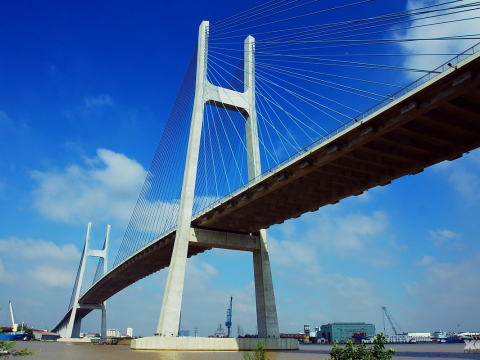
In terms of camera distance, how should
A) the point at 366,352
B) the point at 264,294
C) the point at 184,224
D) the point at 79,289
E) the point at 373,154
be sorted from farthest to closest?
the point at 79,289, the point at 264,294, the point at 184,224, the point at 373,154, the point at 366,352

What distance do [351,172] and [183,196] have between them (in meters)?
14.0

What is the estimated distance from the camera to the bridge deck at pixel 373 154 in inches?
727

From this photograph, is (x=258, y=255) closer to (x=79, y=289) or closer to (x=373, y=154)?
(x=373, y=154)

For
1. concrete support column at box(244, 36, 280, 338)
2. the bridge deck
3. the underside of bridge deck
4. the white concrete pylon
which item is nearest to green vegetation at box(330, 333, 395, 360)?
the bridge deck

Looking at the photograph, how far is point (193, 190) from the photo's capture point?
3534 cm

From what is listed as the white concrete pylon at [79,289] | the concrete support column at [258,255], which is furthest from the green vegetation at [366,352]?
the white concrete pylon at [79,289]

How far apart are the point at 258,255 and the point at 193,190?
822 centimetres

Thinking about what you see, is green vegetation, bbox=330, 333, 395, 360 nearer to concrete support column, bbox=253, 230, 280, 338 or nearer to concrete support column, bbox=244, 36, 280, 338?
concrete support column, bbox=244, 36, 280, 338

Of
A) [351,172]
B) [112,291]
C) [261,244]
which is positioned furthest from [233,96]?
[112,291]

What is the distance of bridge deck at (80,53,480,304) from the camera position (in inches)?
727

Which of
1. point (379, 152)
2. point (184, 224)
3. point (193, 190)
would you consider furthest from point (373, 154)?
point (184, 224)

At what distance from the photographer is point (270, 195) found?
101 feet

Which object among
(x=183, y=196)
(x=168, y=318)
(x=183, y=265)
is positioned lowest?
(x=168, y=318)

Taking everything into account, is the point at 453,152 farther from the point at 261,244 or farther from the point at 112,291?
the point at 112,291
